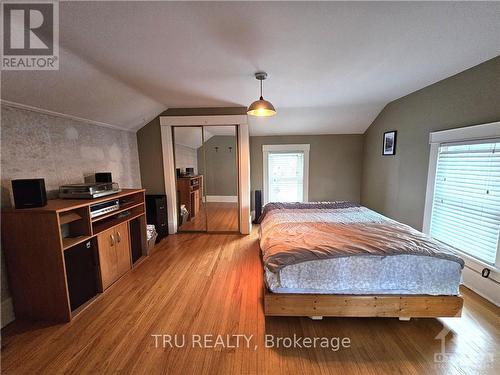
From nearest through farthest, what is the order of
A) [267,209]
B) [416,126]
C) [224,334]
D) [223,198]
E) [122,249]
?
1. [224,334]
2. [122,249]
3. [416,126]
4. [267,209]
5. [223,198]

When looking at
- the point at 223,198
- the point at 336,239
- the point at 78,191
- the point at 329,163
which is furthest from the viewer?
the point at 329,163

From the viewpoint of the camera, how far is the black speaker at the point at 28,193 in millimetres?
1758

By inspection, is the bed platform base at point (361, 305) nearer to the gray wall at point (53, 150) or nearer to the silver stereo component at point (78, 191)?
the silver stereo component at point (78, 191)

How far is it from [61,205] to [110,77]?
59.5 inches

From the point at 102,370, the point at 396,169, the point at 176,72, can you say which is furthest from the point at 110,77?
the point at 396,169

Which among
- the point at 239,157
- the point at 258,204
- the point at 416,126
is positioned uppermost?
the point at 416,126

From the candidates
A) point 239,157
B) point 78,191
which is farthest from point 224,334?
point 239,157

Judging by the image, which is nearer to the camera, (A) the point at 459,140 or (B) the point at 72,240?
(B) the point at 72,240

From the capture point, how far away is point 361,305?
1707mm

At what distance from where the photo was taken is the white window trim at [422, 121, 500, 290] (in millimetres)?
2023

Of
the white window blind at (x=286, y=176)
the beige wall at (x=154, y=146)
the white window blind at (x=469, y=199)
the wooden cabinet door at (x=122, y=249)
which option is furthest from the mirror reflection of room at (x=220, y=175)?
the white window blind at (x=469, y=199)

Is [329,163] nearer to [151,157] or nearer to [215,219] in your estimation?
[215,219]

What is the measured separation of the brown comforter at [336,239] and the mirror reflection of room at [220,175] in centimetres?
137

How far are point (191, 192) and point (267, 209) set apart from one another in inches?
66.2
